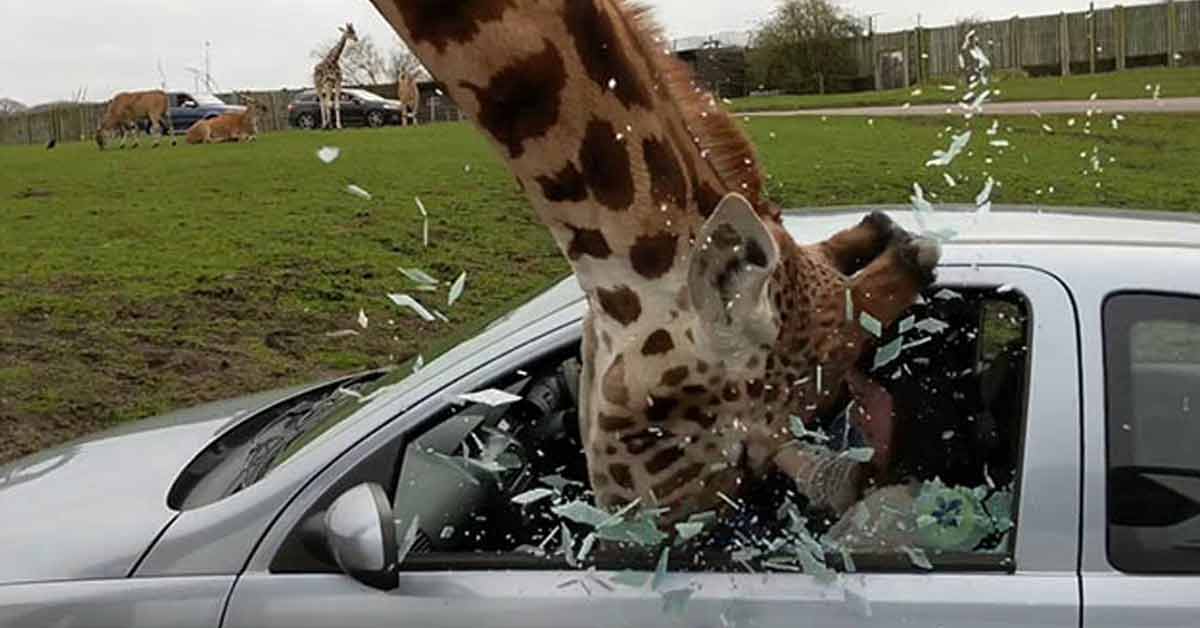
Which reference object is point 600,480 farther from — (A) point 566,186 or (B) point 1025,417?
(B) point 1025,417

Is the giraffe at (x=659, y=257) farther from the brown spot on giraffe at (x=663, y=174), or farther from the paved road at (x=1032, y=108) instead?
the paved road at (x=1032, y=108)

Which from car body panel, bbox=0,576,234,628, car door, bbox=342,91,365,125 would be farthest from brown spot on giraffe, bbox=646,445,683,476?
car door, bbox=342,91,365,125

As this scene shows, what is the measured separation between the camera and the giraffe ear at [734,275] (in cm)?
190

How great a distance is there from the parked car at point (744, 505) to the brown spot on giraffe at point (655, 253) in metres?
0.57

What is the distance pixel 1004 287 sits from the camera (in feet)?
7.88

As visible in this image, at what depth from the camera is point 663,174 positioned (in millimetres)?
1983

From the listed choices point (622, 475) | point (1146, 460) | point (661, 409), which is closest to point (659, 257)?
point (661, 409)

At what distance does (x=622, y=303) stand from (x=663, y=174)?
0.66 ft

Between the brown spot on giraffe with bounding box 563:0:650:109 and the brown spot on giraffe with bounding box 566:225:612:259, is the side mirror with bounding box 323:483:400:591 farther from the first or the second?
the brown spot on giraffe with bounding box 563:0:650:109

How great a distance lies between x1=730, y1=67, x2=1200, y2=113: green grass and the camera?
321cm

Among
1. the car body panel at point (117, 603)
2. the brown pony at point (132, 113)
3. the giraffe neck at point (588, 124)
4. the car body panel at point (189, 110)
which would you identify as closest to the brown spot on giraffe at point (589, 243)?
the giraffe neck at point (588, 124)

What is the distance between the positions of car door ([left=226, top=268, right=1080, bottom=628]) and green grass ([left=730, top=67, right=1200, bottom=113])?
49cm

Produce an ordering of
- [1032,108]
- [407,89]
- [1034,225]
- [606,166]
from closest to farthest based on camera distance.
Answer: [606,166]
[1034,225]
[1032,108]
[407,89]

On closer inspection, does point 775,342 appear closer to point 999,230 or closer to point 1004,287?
point 1004,287
